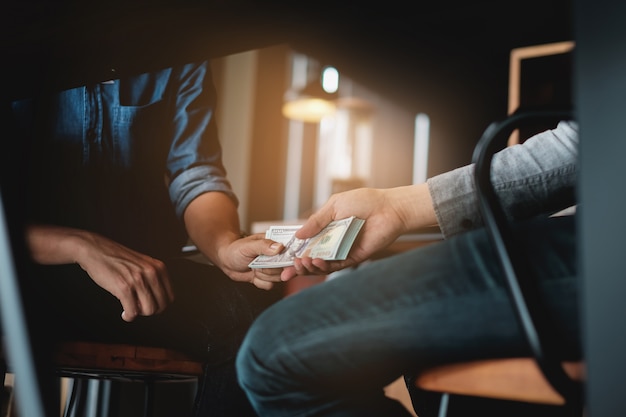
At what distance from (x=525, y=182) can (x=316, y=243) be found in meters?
0.38

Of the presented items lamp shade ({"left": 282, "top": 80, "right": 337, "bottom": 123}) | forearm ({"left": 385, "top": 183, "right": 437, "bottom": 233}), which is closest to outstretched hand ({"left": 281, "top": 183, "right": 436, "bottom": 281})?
forearm ({"left": 385, "top": 183, "right": 437, "bottom": 233})

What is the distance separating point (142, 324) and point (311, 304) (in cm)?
58

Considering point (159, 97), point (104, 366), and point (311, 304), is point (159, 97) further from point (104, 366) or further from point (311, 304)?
point (311, 304)

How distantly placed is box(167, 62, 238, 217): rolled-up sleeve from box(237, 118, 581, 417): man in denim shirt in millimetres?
706

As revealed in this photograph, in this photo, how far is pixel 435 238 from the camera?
2.36 metres

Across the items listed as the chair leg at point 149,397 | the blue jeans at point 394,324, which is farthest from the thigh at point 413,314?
the chair leg at point 149,397

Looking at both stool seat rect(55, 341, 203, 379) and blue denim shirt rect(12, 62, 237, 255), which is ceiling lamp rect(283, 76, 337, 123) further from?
stool seat rect(55, 341, 203, 379)

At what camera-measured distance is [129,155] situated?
1302 mm

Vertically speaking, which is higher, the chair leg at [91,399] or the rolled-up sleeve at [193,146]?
the rolled-up sleeve at [193,146]

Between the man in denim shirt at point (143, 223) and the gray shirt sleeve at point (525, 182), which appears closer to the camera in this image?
the gray shirt sleeve at point (525, 182)

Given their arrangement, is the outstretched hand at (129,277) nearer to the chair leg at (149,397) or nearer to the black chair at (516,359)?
the chair leg at (149,397)

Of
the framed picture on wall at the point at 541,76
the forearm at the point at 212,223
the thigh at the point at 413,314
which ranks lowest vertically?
the forearm at the point at 212,223

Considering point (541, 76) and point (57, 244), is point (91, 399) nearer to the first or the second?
point (57, 244)

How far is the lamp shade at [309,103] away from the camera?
5.11m
